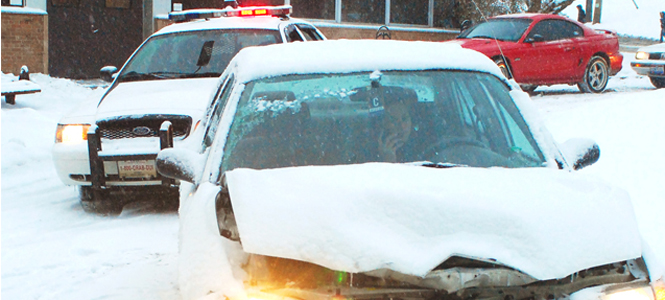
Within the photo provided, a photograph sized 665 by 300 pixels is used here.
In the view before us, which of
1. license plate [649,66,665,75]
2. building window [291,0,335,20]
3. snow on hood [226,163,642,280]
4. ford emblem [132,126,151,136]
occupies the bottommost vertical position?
ford emblem [132,126,151,136]

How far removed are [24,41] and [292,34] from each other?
10.2 metres


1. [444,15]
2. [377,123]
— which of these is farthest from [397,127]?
[444,15]

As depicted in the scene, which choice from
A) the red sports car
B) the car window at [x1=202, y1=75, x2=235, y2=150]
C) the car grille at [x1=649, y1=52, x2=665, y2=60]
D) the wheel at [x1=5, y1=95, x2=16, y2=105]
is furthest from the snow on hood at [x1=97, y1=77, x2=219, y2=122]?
the car grille at [x1=649, y1=52, x2=665, y2=60]

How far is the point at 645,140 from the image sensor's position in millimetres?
7883

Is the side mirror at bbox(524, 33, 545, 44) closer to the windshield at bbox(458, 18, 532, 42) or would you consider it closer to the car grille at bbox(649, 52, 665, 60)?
the windshield at bbox(458, 18, 532, 42)

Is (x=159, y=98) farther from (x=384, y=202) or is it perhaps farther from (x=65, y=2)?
(x=65, y=2)

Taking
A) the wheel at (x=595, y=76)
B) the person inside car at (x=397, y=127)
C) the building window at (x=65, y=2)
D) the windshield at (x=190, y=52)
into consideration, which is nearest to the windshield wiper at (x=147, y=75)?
the windshield at (x=190, y=52)

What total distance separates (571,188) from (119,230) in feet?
12.9

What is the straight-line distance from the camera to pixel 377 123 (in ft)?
11.4

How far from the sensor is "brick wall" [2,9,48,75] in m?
15.9

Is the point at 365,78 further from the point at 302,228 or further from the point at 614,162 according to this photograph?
the point at 614,162

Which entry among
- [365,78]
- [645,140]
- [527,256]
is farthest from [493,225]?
[645,140]

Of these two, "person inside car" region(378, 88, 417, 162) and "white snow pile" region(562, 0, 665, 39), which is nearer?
"person inside car" region(378, 88, 417, 162)

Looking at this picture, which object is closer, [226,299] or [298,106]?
[226,299]
